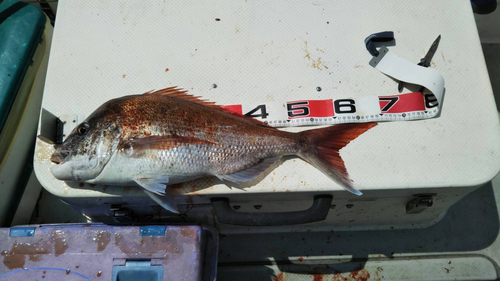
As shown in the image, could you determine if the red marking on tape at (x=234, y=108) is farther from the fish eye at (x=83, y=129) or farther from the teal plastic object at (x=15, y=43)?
the teal plastic object at (x=15, y=43)

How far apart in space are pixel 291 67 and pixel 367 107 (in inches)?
18.3

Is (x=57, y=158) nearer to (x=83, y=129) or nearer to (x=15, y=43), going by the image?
(x=83, y=129)

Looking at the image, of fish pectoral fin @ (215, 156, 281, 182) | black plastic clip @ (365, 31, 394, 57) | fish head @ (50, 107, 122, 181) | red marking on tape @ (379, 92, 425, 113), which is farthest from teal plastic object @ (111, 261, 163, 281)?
black plastic clip @ (365, 31, 394, 57)

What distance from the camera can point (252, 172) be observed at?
1.39 meters

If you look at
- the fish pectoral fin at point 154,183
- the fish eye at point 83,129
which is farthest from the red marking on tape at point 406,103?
the fish eye at point 83,129

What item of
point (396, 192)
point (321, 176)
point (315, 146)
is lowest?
point (396, 192)

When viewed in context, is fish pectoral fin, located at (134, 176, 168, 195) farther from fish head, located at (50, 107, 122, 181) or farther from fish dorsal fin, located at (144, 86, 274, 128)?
fish dorsal fin, located at (144, 86, 274, 128)

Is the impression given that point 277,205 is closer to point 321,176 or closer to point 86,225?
point 321,176

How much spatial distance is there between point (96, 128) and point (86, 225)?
0.56 m

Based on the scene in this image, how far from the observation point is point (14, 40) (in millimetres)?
1777

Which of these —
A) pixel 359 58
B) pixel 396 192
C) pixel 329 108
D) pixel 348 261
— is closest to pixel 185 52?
pixel 329 108

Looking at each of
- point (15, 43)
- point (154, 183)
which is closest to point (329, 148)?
point (154, 183)

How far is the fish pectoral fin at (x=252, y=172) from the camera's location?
4.49 ft

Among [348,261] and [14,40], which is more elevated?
[14,40]
